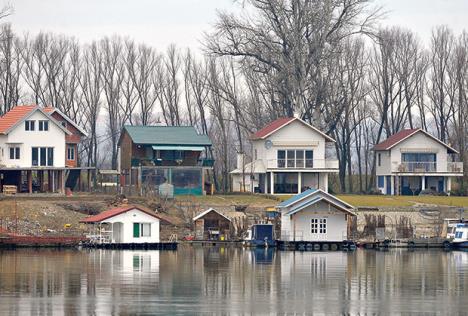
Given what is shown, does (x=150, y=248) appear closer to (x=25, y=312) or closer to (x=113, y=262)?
(x=113, y=262)

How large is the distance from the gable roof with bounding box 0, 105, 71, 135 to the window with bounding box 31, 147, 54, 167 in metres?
1.91

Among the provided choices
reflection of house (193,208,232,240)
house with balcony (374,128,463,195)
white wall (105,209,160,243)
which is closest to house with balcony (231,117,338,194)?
house with balcony (374,128,463,195)

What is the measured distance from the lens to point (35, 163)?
98.4 m

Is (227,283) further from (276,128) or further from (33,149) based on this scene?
(276,128)

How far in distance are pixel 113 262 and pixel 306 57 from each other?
36048 millimetres

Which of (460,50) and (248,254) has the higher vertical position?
(460,50)

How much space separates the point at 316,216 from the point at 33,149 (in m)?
22.8

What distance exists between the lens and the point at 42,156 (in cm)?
9875

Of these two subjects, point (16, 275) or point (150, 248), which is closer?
point (16, 275)

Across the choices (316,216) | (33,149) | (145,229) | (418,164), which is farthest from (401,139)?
(145,229)

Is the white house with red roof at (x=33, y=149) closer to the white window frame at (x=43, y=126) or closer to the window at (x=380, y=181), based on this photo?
the white window frame at (x=43, y=126)

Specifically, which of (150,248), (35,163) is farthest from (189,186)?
(150,248)

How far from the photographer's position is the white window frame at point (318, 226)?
87188 millimetres

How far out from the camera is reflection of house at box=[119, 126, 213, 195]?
10006 centimetres
